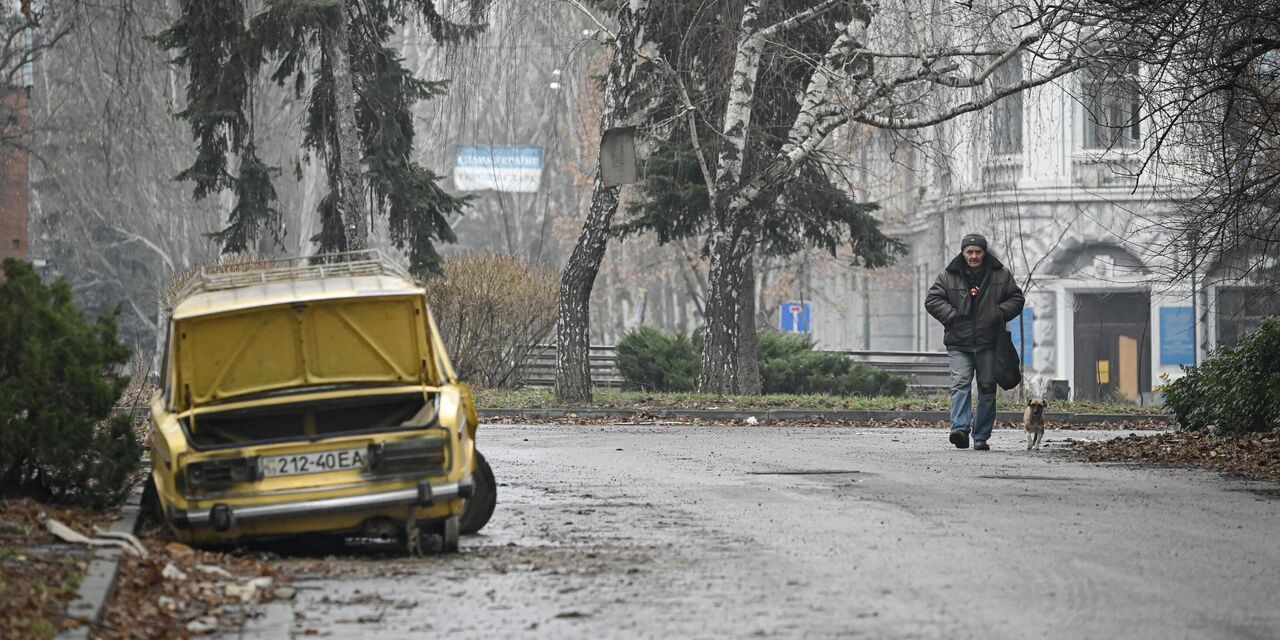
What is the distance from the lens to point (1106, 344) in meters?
47.7

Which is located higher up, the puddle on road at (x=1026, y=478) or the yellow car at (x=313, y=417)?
the yellow car at (x=313, y=417)

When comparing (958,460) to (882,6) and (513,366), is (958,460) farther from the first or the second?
(513,366)

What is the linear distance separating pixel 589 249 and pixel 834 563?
2087 centimetres

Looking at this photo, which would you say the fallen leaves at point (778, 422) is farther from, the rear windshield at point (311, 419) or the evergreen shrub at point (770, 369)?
the rear windshield at point (311, 419)

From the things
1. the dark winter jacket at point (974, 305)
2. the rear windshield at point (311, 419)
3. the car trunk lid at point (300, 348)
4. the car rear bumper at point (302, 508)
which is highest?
the dark winter jacket at point (974, 305)

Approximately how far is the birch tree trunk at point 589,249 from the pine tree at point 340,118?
2127 millimetres

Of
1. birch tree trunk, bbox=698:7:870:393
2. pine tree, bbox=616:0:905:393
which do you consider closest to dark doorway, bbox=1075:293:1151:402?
pine tree, bbox=616:0:905:393

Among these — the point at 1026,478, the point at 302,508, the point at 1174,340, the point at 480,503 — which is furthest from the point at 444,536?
the point at 1174,340

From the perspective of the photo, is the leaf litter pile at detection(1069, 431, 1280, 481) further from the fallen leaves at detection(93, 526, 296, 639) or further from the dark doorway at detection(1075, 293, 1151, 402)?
the dark doorway at detection(1075, 293, 1151, 402)

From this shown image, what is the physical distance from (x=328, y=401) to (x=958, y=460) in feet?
25.6

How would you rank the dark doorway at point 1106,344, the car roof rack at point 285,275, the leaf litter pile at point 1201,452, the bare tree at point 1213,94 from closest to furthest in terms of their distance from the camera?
the car roof rack at point 285,275
the bare tree at point 1213,94
the leaf litter pile at point 1201,452
the dark doorway at point 1106,344

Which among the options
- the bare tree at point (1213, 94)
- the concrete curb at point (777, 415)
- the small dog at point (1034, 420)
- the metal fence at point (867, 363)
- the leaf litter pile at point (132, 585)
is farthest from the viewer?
the metal fence at point (867, 363)

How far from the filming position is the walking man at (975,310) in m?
18.6

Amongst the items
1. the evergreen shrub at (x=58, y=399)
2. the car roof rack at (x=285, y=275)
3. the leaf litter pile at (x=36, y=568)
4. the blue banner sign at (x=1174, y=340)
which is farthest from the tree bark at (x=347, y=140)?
the blue banner sign at (x=1174, y=340)
